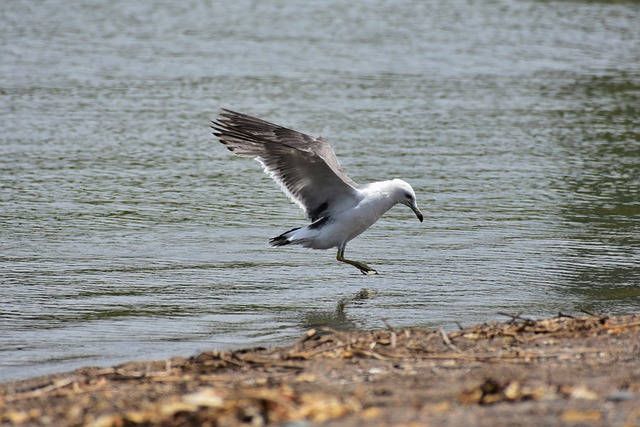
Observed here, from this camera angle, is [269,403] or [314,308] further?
[314,308]

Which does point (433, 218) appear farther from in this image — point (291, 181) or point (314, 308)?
point (314, 308)

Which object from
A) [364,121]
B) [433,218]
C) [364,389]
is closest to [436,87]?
[364,121]

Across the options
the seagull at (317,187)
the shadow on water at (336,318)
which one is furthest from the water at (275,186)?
the seagull at (317,187)

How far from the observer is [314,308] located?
8.13m

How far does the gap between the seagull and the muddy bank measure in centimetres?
211

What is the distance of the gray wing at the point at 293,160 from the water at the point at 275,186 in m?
0.59

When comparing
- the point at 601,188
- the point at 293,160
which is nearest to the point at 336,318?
the point at 293,160

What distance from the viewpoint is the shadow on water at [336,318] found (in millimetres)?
7758

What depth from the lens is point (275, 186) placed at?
12.2 meters

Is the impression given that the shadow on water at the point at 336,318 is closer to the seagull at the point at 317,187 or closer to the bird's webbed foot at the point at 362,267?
the bird's webbed foot at the point at 362,267

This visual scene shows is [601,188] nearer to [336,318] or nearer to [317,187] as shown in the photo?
[317,187]

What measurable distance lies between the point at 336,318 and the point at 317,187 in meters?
1.57

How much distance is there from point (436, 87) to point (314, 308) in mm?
9712

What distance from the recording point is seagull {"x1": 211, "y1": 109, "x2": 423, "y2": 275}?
9062mm
